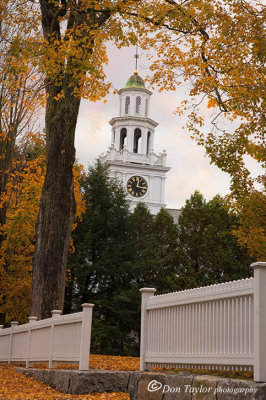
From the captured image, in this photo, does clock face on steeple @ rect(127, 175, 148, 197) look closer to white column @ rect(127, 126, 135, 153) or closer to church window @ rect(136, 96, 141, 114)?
white column @ rect(127, 126, 135, 153)

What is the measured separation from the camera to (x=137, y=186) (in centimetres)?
6694

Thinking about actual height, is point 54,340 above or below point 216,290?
below

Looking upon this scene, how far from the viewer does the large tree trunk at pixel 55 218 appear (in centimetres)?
1204

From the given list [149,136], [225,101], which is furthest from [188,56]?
[149,136]

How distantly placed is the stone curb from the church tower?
56154 millimetres

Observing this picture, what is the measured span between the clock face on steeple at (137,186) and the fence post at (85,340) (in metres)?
57.6

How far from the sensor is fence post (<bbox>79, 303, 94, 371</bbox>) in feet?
26.8

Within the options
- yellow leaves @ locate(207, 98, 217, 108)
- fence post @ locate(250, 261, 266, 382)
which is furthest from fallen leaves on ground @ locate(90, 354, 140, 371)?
yellow leaves @ locate(207, 98, 217, 108)

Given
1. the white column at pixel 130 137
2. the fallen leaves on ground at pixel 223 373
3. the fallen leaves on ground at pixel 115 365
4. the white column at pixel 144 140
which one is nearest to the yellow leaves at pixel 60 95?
the fallen leaves on ground at pixel 115 365

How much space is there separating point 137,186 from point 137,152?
4723 mm

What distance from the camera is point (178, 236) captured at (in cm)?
3681

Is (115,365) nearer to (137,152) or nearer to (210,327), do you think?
(210,327)

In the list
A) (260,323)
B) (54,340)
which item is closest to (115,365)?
(54,340)

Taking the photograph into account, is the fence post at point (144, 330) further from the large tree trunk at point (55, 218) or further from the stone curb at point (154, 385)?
the large tree trunk at point (55, 218)
